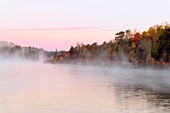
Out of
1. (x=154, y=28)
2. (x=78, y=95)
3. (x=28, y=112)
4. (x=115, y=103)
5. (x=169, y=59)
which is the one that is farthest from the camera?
(x=154, y=28)

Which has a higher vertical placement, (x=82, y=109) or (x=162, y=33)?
(x=162, y=33)

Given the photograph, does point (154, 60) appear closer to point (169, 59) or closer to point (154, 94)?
point (169, 59)

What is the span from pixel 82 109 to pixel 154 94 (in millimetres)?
21014

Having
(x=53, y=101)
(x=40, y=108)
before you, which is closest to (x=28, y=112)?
(x=40, y=108)

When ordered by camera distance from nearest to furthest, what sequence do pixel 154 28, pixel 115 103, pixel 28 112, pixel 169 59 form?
pixel 28 112
pixel 115 103
pixel 169 59
pixel 154 28

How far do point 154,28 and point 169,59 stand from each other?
2409 cm

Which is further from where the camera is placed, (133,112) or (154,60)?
(154,60)

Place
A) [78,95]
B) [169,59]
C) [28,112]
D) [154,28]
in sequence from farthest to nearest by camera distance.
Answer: [154,28] < [169,59] < [78,95] < [28,112]

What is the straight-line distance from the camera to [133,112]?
44.5 m

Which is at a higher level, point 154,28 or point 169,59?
point 154,28

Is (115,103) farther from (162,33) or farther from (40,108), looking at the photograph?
(162,33)

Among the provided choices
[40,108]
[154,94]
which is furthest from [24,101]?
[154,94]

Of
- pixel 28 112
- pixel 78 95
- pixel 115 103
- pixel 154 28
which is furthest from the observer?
pixel 154 28

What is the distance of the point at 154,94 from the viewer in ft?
209
